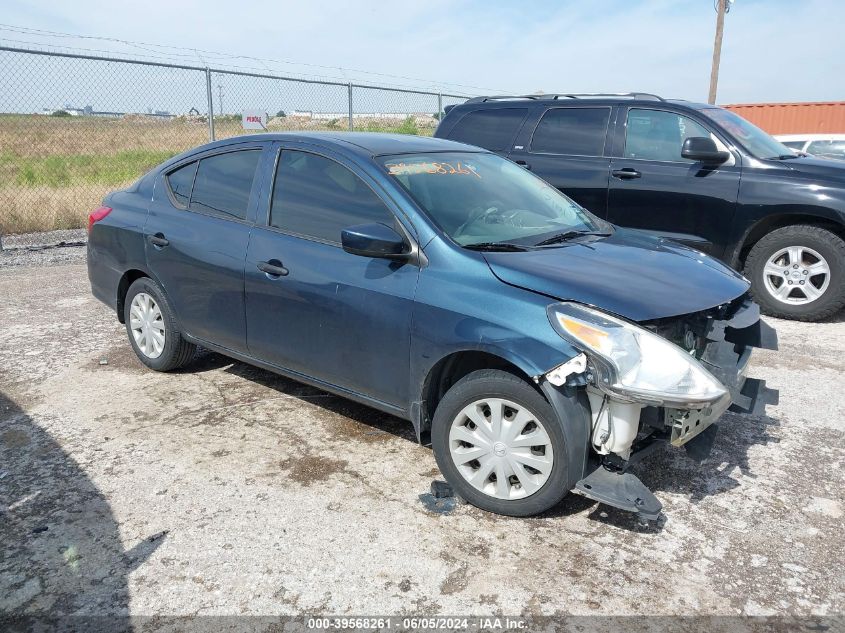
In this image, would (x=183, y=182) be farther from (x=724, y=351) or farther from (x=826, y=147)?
(x=826, y=147)

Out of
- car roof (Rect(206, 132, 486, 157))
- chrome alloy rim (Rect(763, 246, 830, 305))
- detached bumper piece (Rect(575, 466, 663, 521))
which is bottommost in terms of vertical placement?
detached bumper piece (Rect(575, 466, 663, 521))

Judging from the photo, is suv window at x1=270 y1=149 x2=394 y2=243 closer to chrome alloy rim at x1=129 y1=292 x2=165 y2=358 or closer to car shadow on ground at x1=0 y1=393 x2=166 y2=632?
chrome alloy rim at x1=129 y1=292 x2=165 y2=358

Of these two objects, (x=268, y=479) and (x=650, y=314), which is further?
(x=268, y=479)

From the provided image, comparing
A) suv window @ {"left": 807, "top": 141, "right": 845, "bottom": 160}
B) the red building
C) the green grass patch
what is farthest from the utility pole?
the green grass patch

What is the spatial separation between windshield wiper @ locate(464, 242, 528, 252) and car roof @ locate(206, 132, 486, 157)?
2.72 feet

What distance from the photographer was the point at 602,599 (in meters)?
2.64

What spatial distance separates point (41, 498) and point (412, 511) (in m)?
1.73

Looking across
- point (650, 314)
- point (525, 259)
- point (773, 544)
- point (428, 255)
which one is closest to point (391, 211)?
point (428, 255)

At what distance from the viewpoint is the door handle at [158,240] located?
4570 millimetres

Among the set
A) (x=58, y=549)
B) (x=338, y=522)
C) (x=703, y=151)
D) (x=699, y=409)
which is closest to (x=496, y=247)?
(x=699, y=409)

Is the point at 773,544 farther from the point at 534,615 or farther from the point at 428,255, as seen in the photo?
the point at 428,255

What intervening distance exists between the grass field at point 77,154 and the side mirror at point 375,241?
23.6 ft

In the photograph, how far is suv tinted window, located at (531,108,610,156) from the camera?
6.99 m

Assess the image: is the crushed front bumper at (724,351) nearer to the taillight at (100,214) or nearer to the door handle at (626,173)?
the door handle at (626,173)
